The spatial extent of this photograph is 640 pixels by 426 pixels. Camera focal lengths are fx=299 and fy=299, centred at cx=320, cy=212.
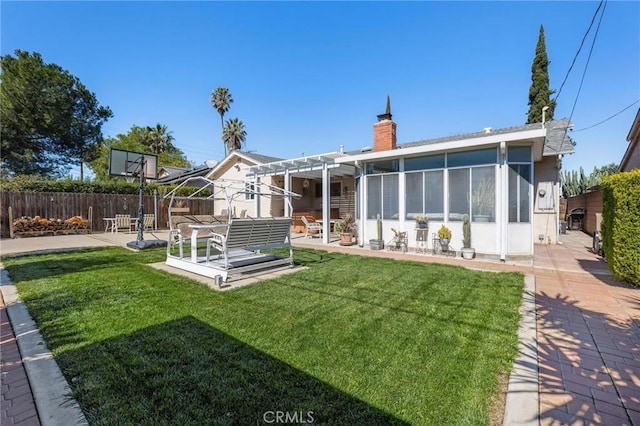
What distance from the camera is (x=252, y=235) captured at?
5664 mm

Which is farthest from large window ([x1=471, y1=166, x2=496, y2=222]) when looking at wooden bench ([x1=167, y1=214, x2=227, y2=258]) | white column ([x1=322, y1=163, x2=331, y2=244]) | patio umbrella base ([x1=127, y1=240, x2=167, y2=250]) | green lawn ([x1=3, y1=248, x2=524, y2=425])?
patio umbrella base ([x1=127, y1=240, x2=167, y2=250])

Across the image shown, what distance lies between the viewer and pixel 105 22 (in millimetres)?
11273

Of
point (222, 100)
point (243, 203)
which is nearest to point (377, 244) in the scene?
point (243, 203)

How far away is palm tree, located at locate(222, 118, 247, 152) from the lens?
33816 mm

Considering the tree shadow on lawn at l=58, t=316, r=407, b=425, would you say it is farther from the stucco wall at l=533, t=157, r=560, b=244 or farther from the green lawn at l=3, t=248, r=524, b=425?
the stucco wall at l=533, t=157, r=560, b=244

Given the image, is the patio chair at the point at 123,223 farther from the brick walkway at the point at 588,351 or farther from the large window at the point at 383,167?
the brick walkway at the point at 588,351

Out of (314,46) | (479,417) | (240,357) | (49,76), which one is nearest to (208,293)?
(240,357)

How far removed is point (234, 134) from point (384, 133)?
27.0m

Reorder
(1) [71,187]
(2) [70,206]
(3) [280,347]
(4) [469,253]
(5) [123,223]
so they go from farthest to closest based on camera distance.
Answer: (1) [71,187], (5) [123,223], (2) [70,206], (4) [469,253], (3) [280,347]

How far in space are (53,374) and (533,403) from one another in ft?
11.9

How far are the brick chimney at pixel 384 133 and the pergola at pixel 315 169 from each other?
4.70 ft

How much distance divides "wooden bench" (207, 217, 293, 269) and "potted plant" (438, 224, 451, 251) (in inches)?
181

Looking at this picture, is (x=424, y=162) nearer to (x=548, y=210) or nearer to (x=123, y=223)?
(x=548, y=210)

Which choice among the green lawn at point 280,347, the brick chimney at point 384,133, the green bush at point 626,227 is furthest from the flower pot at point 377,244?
the green bush at point 626,227
